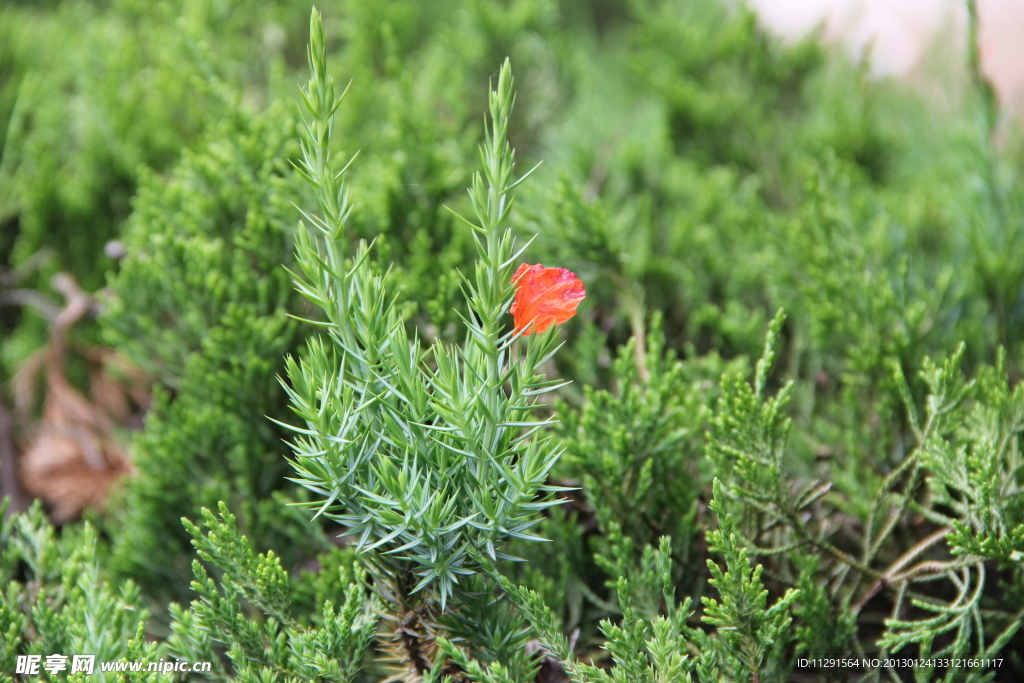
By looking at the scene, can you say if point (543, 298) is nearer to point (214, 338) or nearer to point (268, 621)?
point (268, 621)

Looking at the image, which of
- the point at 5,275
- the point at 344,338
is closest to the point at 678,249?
the point at 344,338

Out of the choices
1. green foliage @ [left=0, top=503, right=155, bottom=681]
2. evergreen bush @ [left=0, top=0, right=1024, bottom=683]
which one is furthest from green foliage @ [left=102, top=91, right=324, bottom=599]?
green foliage @ [left=0, top=503, right=155, bottom=681]

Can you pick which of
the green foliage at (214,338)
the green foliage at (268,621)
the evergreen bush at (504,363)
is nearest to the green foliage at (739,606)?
the evergreen bush at (504,363)

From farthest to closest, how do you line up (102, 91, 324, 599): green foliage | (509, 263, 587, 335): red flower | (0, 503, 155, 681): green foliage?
(102, 91, 324, 599): green foliage < (0, 503, 155, 681): green foliage < (509, 263, 587, 335): red flower

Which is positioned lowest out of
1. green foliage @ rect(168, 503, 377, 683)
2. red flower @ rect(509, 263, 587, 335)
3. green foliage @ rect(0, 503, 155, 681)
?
green foliage @ rect(0, 503, 155, 681)

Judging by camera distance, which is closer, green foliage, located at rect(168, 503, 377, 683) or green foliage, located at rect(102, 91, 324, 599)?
green foliage, located at rect(168, 503, 377, 683)

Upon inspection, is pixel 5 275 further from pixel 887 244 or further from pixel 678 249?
pixel 887 244

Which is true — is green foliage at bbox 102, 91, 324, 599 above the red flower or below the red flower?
below

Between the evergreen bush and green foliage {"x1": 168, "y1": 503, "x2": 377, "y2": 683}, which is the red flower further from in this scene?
green foliage {"x1": 168, "y1": 503, "x2": 377, "y2": 683}

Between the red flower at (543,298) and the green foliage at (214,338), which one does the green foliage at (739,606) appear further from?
the green foliage at (214,338)
